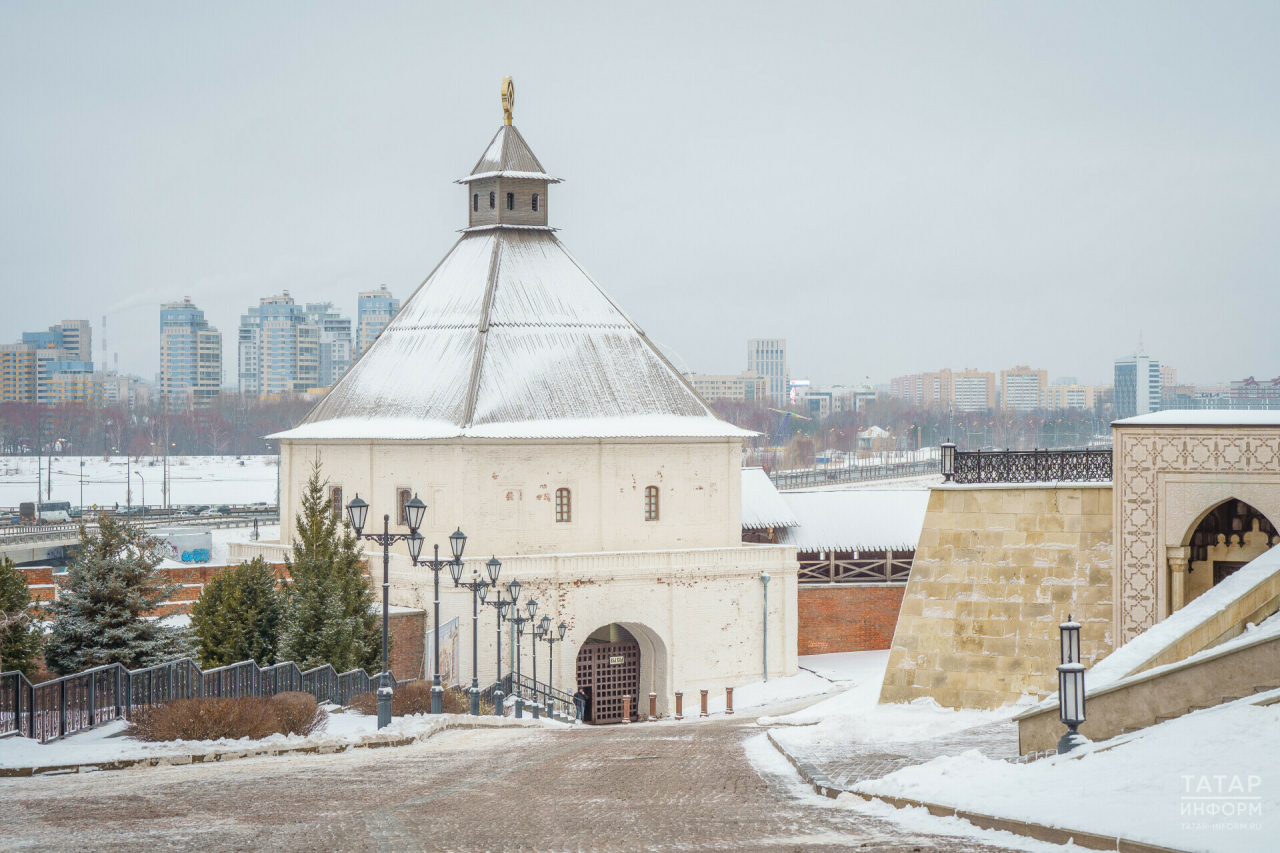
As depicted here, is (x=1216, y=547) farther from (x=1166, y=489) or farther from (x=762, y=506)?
(x=762, y=506)

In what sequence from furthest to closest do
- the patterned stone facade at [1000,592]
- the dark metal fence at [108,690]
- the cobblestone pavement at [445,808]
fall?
the patterned stone facade at [1000,592] < the dark metal fence at [108,690] < the cobblestone pavement at [445,808]

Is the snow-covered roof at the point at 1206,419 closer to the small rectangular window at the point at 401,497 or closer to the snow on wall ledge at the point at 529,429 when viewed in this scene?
the snow on wall ledge at the point at 529,429

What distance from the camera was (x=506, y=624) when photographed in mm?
38531

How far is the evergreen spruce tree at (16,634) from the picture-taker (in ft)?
76.0

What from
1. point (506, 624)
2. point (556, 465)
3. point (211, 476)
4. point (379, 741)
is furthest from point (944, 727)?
point (211, 476)

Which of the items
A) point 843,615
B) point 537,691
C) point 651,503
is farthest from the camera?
point 843,615

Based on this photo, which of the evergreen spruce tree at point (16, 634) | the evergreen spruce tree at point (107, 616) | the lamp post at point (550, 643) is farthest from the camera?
the lamp post at point (550, 643)

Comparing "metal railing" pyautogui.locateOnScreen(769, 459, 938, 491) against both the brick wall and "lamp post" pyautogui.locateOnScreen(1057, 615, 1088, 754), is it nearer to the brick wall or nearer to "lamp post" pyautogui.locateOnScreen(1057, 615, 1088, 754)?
the brick wall

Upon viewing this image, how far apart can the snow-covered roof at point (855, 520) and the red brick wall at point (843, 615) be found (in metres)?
1.32

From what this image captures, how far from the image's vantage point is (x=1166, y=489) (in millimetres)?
18578

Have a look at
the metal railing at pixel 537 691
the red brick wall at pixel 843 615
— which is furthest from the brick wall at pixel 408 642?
the red brick wall at pixel 843 615

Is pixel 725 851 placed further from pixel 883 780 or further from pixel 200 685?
pixel 200 685

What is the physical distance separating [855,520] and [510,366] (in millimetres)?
12244

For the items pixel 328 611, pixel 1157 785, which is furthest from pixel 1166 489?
pixel 328 611
